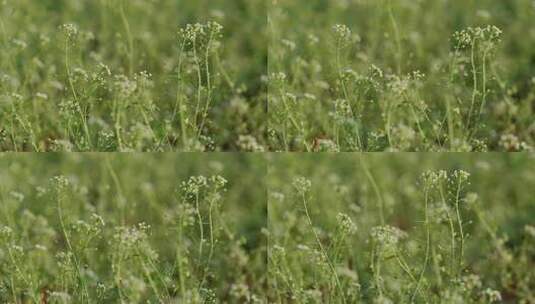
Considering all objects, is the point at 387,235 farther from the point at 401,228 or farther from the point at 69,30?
the point at 69,30

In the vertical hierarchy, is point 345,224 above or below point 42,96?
below

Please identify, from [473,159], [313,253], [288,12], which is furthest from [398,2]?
[313,253]

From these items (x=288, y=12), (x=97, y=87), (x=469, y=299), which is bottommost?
(x=469, y=299)

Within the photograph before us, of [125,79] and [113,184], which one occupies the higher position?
[125,79]

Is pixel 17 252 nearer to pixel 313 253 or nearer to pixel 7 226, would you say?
pixel 7 226

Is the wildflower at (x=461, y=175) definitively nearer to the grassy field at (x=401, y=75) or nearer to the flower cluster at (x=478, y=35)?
the grassy field at (x=401, y=75)

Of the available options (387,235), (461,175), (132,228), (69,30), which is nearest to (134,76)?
(69,30)
